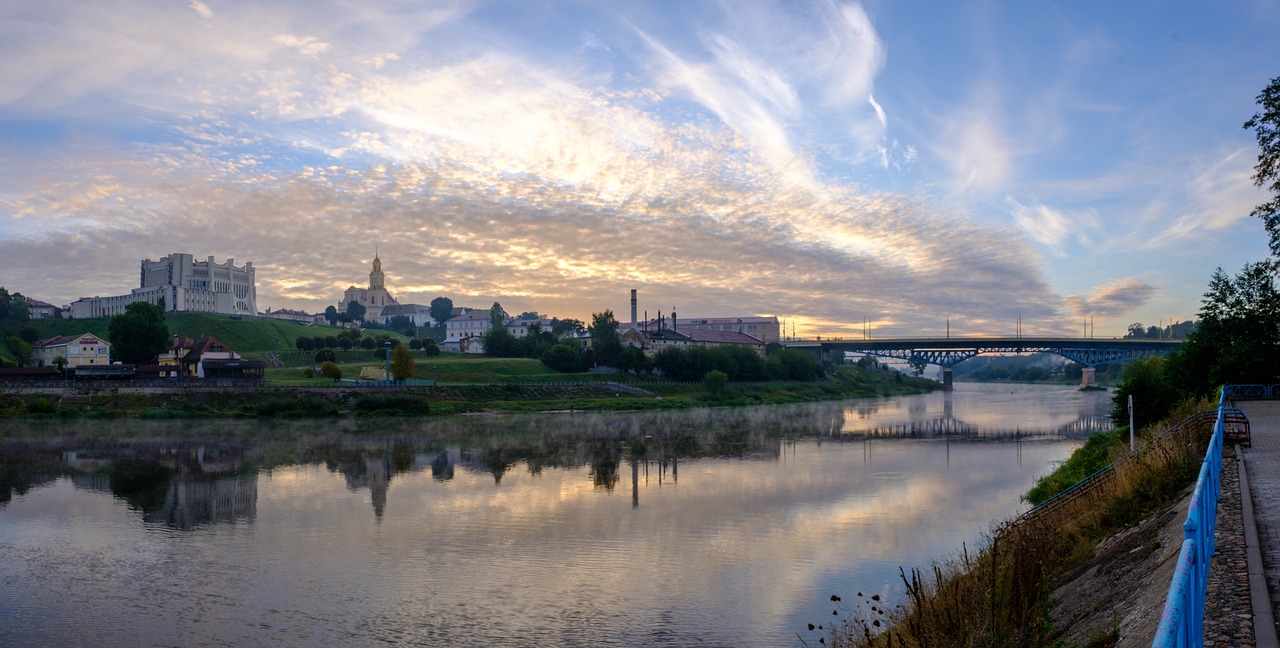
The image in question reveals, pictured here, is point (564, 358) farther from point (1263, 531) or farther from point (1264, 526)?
point (1263, 531)

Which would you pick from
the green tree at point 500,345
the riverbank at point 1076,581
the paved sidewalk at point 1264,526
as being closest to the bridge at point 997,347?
the green tree at point 500,345

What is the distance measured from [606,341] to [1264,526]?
85201 mm

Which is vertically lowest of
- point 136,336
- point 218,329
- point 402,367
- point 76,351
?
point 402,367

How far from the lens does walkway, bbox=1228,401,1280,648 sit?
6.27 m

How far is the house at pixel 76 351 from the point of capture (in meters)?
88.9

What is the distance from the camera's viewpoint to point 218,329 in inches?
4833

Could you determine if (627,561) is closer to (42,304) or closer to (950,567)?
(950,567)

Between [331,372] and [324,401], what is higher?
[331,372]

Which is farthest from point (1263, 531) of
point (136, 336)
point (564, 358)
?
point (136, 336)

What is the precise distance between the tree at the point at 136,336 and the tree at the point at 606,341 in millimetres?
44271

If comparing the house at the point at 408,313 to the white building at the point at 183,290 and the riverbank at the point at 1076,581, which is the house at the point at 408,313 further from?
the riverbank at the point at 1076,581

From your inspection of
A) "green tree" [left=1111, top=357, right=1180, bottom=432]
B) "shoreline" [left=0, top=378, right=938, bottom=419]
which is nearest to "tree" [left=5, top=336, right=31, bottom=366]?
"shoreline" [left=0, top=378, right=938, bottom=419]

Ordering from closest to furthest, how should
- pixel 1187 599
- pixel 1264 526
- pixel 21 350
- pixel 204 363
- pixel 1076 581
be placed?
pixel 1187 599 < pixel 1264 526 < pixel 1076 581 < pixel 204 363 < pixel 21 350

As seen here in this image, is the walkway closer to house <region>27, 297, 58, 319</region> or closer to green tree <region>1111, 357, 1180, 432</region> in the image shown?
green tree <region>1111, 357, 1180, 432</region>
